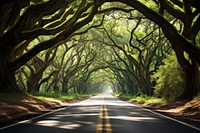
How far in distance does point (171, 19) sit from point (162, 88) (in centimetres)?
759

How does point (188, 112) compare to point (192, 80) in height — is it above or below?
below

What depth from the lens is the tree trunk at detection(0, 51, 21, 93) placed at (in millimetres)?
21641

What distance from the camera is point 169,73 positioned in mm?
31359

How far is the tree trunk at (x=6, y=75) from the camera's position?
71.0 ft

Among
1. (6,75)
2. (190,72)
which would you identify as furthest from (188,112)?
(6,75)

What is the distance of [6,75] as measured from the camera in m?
22.2

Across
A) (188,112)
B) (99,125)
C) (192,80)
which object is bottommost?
(188,112)

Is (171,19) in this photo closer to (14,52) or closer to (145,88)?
(145,88)

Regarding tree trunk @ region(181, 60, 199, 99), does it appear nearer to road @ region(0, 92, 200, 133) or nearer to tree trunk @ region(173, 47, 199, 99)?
tree trunk @ region(173, 47, 199, 99)

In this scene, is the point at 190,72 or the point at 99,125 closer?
the point at 99,125

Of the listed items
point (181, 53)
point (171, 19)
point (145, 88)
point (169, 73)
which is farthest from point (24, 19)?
point (145, 88)

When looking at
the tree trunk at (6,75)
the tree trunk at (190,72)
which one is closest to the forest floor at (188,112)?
the tree trunk at (190,72)

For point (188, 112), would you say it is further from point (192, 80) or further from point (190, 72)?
point (190, 72)

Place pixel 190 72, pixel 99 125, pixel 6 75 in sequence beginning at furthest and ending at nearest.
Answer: pixel 190 72
pixel 6 75
pixel 99 125
